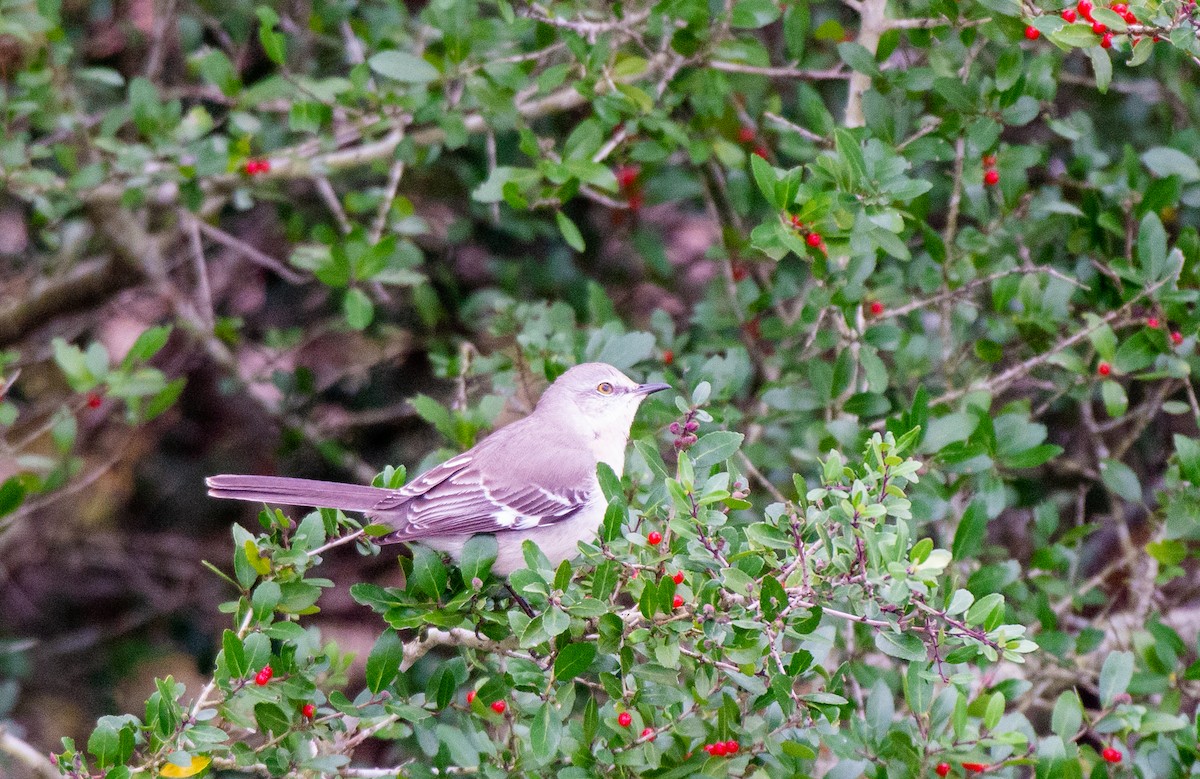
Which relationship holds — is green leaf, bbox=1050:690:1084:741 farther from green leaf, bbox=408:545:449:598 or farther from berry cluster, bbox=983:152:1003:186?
berry cluster, bbox=983:152:1003:186

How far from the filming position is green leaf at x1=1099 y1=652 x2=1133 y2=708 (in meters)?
3.19

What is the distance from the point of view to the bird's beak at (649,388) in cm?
389

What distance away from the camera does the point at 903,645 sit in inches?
99.5

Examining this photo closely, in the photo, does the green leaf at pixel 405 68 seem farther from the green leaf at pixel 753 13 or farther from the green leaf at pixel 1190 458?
the green leaf at pixel 1190 458

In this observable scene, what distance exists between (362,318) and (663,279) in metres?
1.80

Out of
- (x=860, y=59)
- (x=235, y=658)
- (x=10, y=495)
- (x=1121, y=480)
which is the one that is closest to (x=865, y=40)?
(x=860, y=59)

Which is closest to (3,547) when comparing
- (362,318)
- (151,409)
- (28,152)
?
(151,409)

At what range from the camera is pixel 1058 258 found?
445 centimetres

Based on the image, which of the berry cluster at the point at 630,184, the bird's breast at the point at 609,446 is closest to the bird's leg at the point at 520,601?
the bird's breast at the point at 609,446

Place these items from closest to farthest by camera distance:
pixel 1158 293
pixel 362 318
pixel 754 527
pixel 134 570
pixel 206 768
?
pixel 754 527, pixel 206 768, pixel 1158 293, pixel 362 318, pixel 134 570

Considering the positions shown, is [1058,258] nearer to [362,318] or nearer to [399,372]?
[362,318]

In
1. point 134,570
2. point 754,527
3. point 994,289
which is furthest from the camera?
point 134,570

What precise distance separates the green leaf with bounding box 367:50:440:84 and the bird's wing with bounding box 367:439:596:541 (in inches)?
50.7

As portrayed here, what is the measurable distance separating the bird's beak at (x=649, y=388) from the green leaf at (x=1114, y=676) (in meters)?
1.52
